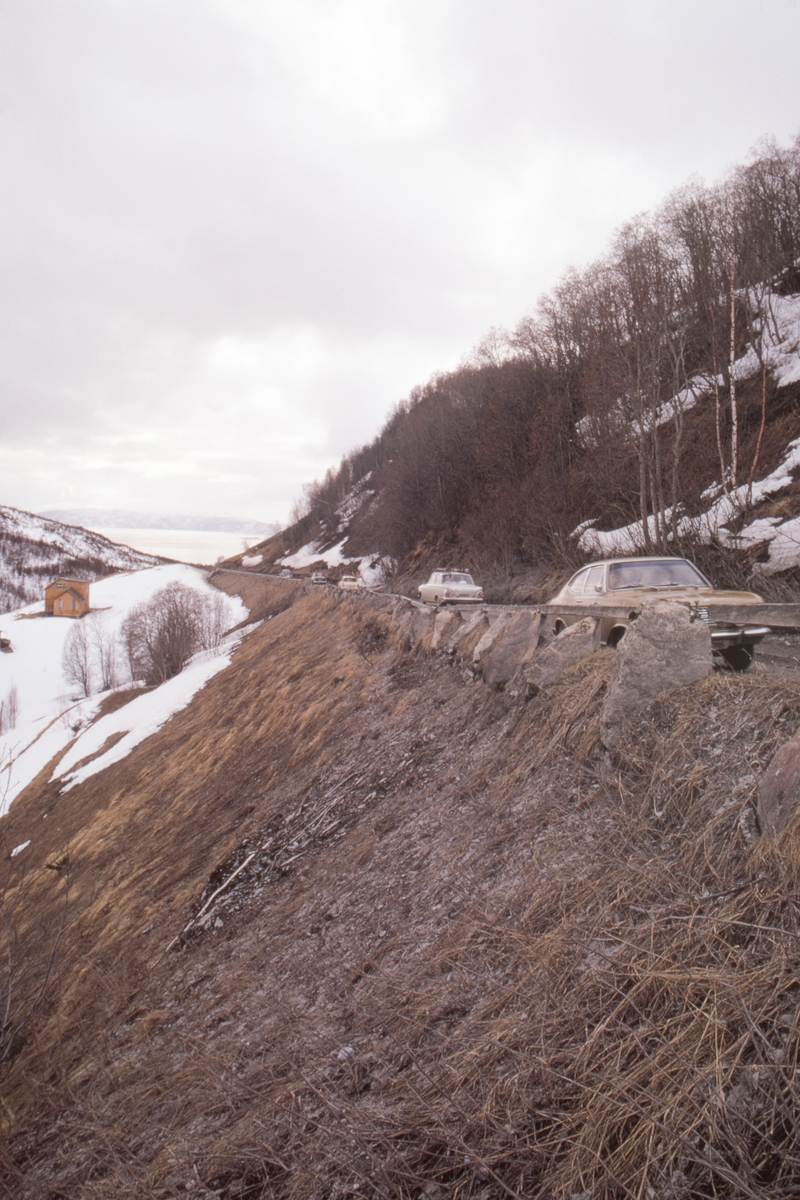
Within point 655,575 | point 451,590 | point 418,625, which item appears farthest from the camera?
point 451,590

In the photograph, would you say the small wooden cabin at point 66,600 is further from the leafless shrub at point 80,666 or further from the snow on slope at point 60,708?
the leafless shrub at point 80,666

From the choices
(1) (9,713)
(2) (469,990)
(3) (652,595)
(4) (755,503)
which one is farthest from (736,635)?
(1) (9,713)

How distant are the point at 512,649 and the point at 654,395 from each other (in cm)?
1450

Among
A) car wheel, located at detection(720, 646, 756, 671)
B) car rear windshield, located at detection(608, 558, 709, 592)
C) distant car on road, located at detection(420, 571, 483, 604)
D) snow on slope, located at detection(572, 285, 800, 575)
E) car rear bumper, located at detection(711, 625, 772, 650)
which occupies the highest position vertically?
snow on slope, located at detection(572, 285, 800, 575)

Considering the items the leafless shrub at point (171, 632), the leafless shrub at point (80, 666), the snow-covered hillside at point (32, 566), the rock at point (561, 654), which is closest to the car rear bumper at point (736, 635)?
the rock at point (561, 654)

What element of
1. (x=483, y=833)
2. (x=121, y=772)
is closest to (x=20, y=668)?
(x=121, y=772)

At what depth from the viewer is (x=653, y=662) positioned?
4.83 meters

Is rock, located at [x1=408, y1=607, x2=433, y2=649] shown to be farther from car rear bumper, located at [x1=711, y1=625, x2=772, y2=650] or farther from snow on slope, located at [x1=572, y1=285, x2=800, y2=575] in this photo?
snow on slope, located at [x1=572, y1=285, x2=800, y2=575]

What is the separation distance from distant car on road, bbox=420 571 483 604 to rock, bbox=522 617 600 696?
13282 millimetres

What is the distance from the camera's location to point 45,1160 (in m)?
4.18

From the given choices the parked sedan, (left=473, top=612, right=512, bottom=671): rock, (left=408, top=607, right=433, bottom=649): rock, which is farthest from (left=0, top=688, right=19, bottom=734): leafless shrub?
the parked sedan

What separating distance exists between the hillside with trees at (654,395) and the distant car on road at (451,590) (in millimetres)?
4271

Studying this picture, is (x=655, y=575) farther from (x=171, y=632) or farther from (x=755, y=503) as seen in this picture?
(x=171, y=632)

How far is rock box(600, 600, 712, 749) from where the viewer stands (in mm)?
4770
